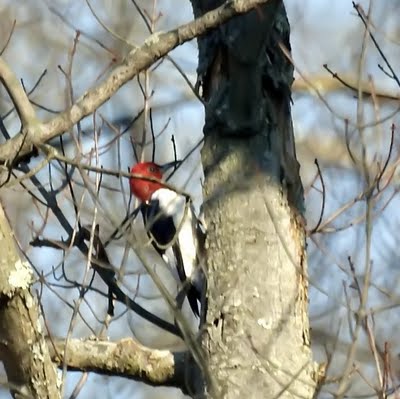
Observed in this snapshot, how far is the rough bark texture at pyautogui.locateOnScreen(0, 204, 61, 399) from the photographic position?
2568mm

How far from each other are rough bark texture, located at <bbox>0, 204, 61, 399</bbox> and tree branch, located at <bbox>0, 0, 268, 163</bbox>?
21 cm

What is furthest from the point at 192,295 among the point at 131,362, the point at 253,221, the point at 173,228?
the point at 253,221

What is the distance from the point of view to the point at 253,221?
11.1 ft

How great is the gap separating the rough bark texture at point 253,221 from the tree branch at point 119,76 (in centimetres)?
36

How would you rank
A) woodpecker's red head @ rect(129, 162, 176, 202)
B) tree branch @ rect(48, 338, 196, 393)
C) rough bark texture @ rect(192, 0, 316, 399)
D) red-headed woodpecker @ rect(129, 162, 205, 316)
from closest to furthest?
1. rough bark texture @ rect(192, 0, 316, 399)
2. tree branch @ rect(48, 338, 196, 393)
3. red-headed woodpecker @ rect(129, 162, 205, 316)
4. woodpecker's red head @ rect(129, 162, 176, 202)

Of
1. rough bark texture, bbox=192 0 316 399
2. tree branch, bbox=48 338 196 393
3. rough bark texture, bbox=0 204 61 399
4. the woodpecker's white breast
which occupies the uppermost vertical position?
the woodpecker's white breast

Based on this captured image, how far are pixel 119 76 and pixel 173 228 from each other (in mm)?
1625

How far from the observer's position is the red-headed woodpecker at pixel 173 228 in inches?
156

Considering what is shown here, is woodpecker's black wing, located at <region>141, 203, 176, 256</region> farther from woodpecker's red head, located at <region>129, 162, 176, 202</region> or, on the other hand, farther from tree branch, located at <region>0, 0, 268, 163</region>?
tree branch, located at <region>0, 0, 268, 163</region>

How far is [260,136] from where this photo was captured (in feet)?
11.3

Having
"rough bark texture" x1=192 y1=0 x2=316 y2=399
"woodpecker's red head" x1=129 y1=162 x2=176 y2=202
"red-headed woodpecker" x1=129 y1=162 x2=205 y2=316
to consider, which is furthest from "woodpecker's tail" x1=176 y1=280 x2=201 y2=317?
"rough bark texture" x1=192 y1=0 x2=316 y2=399

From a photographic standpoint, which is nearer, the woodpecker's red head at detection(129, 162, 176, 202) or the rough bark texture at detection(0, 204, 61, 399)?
the rough bark texture at detection(0, 204, 61, 399)

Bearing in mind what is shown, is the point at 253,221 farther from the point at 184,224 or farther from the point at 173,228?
the point at 173,228

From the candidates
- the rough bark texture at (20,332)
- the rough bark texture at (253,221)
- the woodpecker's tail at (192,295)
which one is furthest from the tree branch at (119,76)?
the woodpecker's tail at (192,295)
